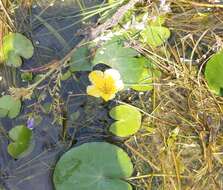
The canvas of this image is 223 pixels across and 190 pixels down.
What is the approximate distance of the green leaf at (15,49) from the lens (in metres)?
2.11

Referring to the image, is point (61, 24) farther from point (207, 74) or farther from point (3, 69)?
point (207, 74)

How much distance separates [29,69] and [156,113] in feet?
2.06

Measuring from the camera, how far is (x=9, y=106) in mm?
2012

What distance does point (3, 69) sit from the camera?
2.13 metres

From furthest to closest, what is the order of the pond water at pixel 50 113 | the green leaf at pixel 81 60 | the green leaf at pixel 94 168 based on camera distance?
1. the green leaf at pixel 81 60
2. the pond water at pixel 50 113
3. the green leaf at pixel 94 168

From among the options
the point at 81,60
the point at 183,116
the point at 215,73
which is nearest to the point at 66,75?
the point at 81,60

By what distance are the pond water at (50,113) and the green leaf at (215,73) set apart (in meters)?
0.47

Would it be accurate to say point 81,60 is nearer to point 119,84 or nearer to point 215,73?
point 119,84

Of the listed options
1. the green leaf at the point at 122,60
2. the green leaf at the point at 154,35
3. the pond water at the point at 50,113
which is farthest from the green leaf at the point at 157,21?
the pond water at the point at 50,113

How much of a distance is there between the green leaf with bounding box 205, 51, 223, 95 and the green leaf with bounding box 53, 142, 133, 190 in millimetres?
504

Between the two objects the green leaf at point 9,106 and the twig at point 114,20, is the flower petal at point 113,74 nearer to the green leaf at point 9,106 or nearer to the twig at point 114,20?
the twig at point 114,20

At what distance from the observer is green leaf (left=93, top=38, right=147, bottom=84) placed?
80.7 inches

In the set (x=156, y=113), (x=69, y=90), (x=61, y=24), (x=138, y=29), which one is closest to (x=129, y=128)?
(x=156, y=113)

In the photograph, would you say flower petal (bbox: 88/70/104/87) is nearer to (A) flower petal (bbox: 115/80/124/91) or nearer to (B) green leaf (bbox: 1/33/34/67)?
(A) flower petal (bbox: 115/80/124/91)
